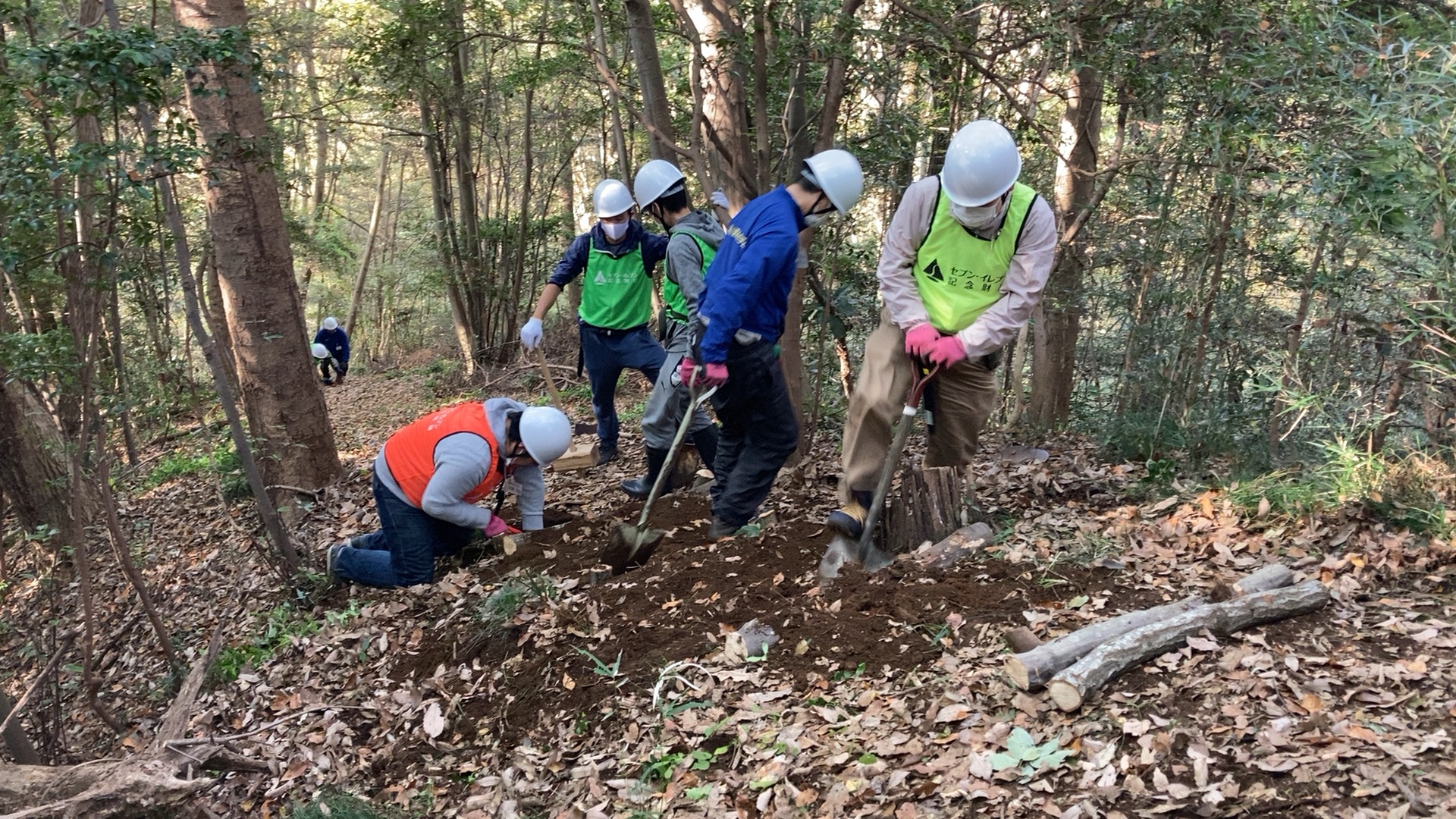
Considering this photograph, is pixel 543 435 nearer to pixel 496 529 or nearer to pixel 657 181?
pixel 496 529

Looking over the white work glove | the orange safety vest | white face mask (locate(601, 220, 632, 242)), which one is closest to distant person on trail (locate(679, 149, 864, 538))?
the orange safety vest

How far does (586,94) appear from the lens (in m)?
15.4

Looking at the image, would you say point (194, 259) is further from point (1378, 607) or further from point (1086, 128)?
point (1378, 607)

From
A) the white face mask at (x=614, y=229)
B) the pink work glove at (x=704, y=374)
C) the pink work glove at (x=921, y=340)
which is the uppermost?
the white face mask at (x=614, y=229)

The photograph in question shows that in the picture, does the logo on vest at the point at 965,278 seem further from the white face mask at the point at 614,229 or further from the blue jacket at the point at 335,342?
the blue jacket at the point at 335,342

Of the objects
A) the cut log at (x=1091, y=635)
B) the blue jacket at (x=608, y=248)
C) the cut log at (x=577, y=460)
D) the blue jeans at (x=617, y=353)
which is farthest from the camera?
the cut log at (x=577, y=460)

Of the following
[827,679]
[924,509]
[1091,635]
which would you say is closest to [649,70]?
[924,509]

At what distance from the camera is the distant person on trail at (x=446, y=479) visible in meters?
4.78

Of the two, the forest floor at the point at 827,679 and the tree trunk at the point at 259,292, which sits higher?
the tree trunk at the point at 259,292

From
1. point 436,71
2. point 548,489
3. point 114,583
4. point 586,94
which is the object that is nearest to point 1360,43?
point 548,489

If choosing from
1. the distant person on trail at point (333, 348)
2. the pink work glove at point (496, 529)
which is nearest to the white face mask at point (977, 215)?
the pink work glove at point (496, 529)

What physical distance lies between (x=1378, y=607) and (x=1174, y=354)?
3.06 metres

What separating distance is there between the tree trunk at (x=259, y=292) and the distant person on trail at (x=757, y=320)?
360 cm

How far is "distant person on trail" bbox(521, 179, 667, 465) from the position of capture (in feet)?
19.6
